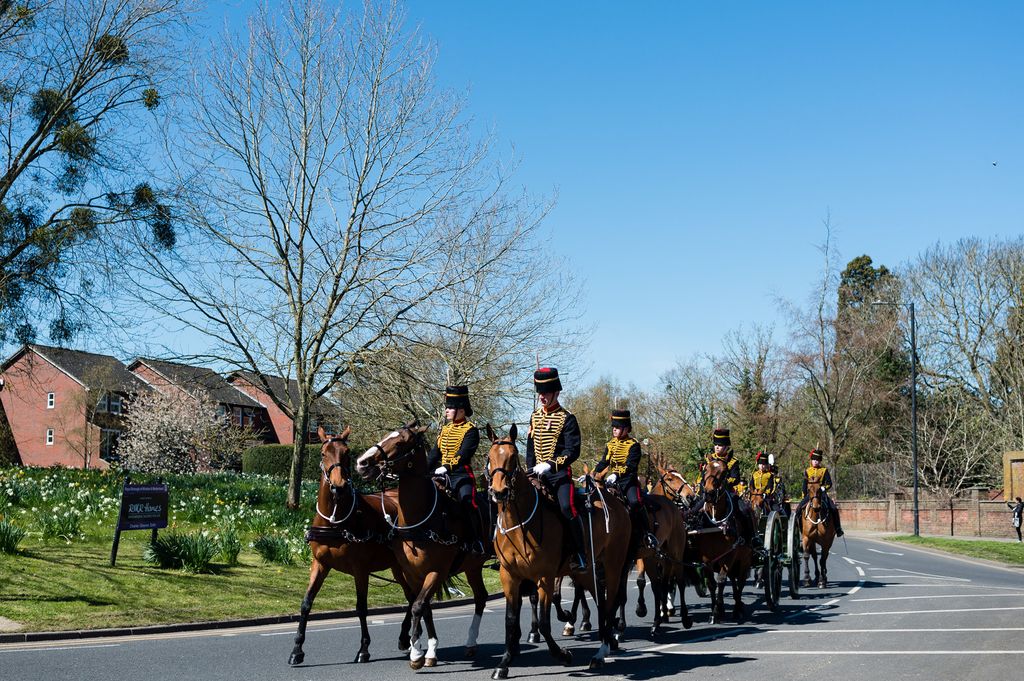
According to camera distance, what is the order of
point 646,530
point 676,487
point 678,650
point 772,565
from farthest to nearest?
point 676,487, point 772,565, point 646,530, point 678,650

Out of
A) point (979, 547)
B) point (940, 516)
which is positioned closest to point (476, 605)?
point (979, 547)

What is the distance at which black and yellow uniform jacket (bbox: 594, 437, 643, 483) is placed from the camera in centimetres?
1384

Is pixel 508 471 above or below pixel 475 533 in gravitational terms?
above

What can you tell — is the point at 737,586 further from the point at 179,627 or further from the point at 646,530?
the point at 179,627

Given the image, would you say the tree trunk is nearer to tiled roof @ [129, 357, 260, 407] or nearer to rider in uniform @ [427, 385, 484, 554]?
tiled roof @ [129, 357, 260, 407]

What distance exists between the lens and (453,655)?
12195 millimetres

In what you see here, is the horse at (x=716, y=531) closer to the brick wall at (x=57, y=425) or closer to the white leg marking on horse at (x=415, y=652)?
the white leg marking on horse at (x=415, y=652)

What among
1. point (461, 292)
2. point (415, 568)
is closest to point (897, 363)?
point (461, 292)

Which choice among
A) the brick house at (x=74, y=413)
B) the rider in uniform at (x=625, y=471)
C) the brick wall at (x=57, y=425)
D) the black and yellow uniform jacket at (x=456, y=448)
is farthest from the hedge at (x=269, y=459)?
the black and yellow uniform jacket at (x=456, y=448)

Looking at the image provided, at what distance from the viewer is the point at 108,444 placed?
225ft

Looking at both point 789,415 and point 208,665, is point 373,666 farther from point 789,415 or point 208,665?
point 789,415

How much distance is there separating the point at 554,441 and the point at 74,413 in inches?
2500

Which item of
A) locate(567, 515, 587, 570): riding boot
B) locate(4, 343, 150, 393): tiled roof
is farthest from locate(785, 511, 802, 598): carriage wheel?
locate(4, 343, 150, 393): tiled roof

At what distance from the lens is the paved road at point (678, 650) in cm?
1070
